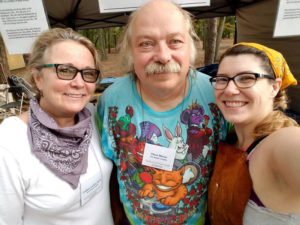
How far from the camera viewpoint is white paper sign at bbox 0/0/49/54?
168 cm

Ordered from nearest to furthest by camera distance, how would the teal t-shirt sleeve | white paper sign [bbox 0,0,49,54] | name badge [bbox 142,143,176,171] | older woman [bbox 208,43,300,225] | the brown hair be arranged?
older woman [bbox 208,43,300,225] < the brown hair < name badge [bbox 142,143,176,171] < the teal t-shirt sleeve < white paper sign [bbox 0,0,49,54]

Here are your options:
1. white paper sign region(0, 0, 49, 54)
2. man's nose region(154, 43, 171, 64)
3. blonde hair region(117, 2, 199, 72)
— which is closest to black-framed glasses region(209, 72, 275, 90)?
man's nose region(154, 43, 171, 64)

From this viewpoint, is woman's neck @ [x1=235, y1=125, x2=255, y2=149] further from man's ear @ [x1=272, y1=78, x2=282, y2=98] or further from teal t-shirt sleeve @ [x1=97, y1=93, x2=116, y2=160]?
teal t-shirt sleeve @ [x1=97, y1=93, x2=116, y2=160]

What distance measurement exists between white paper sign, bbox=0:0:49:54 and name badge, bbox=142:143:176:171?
1418mm

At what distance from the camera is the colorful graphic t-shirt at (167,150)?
1.29m

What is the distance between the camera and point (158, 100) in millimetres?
1364

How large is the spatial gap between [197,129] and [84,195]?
87cm

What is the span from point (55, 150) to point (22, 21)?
4.46 feet

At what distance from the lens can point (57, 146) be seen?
1142mm

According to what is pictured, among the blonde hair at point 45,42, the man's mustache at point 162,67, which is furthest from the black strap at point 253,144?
the blonde hair at point 45,42

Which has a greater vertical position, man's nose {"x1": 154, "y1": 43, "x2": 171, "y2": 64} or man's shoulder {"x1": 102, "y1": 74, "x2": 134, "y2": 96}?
man's nose {"x1": 154, "y1": 43, "x2": 171, "y2": 64}

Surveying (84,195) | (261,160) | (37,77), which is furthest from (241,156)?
(37,77)

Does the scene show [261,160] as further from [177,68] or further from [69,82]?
[69,82]

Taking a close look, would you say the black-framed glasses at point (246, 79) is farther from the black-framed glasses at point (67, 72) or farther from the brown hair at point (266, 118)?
the black-framed glasses at point (67, 72)
